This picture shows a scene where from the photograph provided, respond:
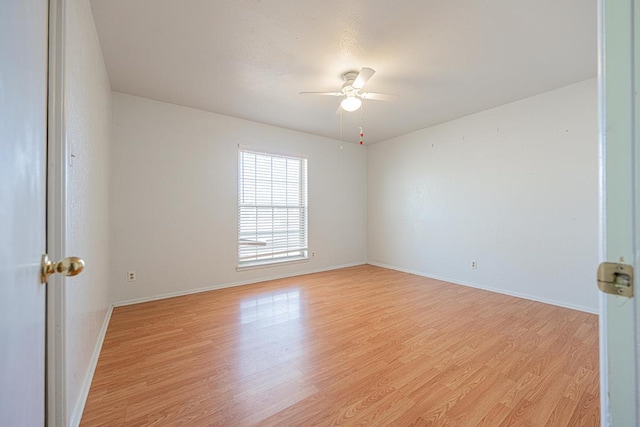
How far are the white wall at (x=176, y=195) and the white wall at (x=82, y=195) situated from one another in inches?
39.4

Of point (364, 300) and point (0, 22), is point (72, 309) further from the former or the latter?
point (364, 300)

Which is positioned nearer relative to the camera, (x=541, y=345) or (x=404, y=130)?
(x=541, y=345)

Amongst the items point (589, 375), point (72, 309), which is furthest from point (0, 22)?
point (589, 375)

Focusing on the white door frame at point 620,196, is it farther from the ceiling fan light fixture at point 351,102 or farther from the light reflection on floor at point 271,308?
the light reflection on floor at point 271,308

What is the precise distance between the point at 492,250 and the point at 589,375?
2036 millimetres

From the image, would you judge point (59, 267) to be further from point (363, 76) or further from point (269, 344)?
point (363, 76)

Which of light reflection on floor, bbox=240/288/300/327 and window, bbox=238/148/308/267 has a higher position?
window, bbox=238/148/308/267

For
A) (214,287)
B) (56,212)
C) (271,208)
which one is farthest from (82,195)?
(271,208)

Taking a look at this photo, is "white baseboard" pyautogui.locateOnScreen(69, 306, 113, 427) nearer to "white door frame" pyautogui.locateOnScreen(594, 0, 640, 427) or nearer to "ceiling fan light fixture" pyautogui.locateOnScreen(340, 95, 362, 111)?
"white door frame" pyautogui.locateOnScreen(594, 0, 640, 427)

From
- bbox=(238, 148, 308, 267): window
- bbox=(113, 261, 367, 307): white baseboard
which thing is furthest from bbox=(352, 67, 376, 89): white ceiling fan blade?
bbox=(113, 261, 367, 307): white baseboard

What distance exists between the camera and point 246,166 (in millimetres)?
4070

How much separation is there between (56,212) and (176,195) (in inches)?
105

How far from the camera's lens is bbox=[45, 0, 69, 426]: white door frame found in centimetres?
90

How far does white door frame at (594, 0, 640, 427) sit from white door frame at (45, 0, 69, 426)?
5.17 feet
